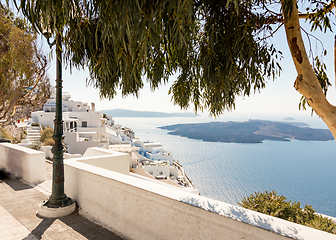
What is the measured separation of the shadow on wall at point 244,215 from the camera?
1676mm

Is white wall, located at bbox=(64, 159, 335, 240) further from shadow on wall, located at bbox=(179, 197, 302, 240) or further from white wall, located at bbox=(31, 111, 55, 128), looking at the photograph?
white wall, located at bbox=(31, 111, 55, 128)

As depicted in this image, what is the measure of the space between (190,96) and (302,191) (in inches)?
3047

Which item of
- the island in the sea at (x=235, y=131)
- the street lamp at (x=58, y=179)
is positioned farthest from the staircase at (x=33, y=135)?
the island in the sea at (x=235, y=131)

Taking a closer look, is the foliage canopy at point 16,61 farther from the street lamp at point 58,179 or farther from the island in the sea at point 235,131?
the island in the sea at point 235,131

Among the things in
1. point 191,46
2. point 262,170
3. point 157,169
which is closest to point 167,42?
point 191,46

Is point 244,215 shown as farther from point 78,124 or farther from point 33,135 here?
point 78,124

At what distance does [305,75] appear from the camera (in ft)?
11.8

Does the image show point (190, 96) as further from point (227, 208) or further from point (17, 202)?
point (17, 202)

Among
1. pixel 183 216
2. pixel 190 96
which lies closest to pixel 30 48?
pixel 190 96

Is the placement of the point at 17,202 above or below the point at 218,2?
below

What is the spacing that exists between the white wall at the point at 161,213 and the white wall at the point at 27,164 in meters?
2.35

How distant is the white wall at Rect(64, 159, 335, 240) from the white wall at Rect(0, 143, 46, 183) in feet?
7.71

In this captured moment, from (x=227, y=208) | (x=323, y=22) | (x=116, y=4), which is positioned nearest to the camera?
(x=116, y=4)

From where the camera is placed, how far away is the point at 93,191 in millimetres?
3428
